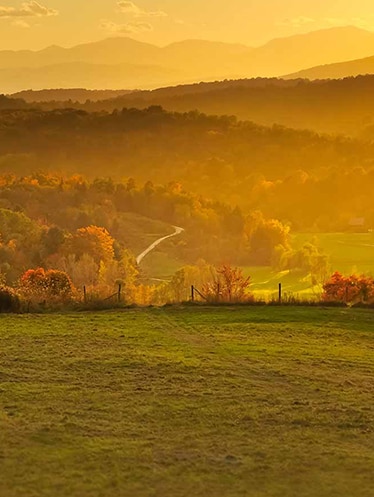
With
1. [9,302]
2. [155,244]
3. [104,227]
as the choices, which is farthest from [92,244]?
[9,302]

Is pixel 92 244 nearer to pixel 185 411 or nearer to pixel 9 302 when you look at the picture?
pixel 9 302

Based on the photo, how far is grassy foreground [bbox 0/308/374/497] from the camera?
790 cm

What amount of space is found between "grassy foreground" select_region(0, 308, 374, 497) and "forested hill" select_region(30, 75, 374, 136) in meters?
110

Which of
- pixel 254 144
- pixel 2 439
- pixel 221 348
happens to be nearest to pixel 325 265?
pixel 254 144

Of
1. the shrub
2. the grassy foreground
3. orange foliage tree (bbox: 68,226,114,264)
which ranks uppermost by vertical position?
orange foliage tree (bbox: 68,226,114,264)

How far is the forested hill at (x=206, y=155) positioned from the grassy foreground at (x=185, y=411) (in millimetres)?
90082

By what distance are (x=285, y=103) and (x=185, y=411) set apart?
119655 mm

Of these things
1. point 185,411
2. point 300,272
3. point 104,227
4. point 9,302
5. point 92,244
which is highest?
point 104,227

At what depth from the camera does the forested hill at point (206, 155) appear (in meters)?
106

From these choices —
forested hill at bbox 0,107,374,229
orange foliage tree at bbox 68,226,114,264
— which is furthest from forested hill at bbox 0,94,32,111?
orange foliage tree at bbox 68,226,114,264

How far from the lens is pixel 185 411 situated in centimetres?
1024

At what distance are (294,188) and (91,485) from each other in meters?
102

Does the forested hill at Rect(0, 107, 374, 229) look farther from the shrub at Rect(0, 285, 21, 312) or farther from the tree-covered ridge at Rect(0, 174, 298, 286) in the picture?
the shrub at Rect(0, 285, 21, 312)

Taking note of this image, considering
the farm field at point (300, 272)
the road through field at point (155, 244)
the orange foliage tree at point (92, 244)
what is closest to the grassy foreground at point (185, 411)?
the orange foliage tree at point (92, 244)
